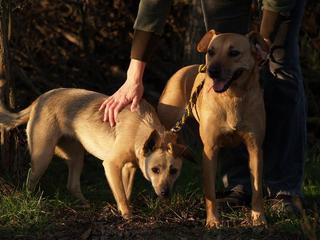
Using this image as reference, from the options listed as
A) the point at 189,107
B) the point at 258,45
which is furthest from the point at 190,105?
the point at 258,45

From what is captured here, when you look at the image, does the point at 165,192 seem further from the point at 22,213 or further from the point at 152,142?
the point at 22,213

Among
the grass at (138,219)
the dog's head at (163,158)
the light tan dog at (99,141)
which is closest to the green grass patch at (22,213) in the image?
the grass at (138,219)

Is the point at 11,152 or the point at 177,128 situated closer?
the point at 177,128

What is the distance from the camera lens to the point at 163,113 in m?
5.74

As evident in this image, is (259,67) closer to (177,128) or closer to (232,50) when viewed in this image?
(232,50)

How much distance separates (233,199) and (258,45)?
3.85 feet

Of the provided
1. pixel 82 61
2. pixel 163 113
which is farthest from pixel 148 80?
pixel 163 113

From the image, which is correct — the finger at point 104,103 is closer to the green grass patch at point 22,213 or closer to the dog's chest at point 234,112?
the green grass patch at point 22,213

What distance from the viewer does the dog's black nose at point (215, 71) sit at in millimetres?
4645

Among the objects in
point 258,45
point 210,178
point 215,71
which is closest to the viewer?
point 215,71

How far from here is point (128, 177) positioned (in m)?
5.68

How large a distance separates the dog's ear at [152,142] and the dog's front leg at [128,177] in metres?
0.41

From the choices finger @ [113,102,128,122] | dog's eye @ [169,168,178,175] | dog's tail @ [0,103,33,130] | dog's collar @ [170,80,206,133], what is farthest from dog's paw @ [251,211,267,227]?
dog's tail @ [0,103,33,130]

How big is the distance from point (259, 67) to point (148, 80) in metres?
3.55
